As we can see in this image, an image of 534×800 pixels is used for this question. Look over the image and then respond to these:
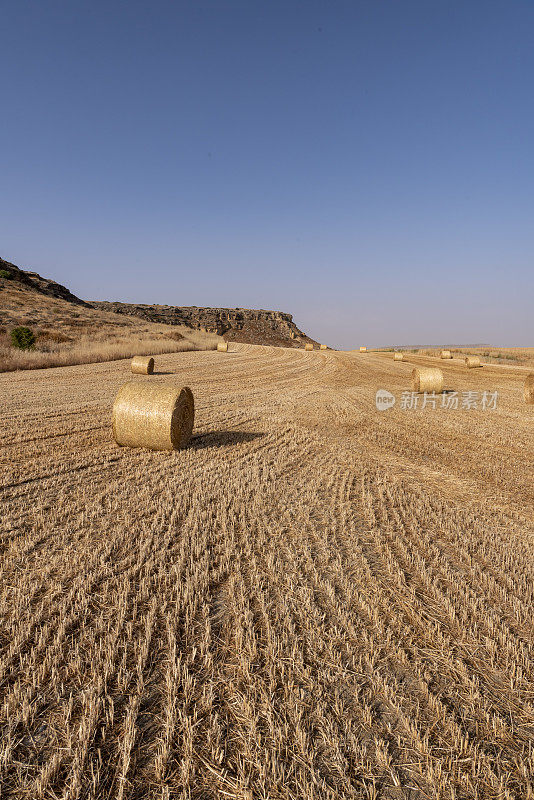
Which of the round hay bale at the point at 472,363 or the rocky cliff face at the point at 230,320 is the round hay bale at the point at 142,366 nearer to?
the round hay bale at the point at 472,363

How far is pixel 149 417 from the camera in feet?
24.6

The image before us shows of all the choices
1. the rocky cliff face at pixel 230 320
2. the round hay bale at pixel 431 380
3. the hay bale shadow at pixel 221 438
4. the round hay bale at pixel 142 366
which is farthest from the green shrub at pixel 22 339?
the rocky cliff face at pixel 230 320

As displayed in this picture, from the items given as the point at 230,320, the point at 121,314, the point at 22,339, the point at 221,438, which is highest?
the point at 230,320

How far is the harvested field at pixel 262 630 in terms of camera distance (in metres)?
1.95

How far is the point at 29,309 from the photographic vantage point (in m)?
38.7

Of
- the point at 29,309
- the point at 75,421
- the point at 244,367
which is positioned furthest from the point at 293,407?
the point at 29,309

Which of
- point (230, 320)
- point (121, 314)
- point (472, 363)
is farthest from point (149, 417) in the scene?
point (230, 320)

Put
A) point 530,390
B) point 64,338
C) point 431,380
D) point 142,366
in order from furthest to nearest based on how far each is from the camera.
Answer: point 64,338
point 142,366
point 431,380
point 530,390

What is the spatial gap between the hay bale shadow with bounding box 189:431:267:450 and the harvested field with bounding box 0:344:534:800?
1.27 meters

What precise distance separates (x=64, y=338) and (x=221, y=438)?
2576cm

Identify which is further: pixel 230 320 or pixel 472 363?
pixel 230 320

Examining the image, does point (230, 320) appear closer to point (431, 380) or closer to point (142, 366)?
point (142, 366)

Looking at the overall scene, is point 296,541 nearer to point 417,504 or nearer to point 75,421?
point 417,504

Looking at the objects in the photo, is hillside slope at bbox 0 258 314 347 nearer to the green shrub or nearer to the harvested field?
the green shrub
